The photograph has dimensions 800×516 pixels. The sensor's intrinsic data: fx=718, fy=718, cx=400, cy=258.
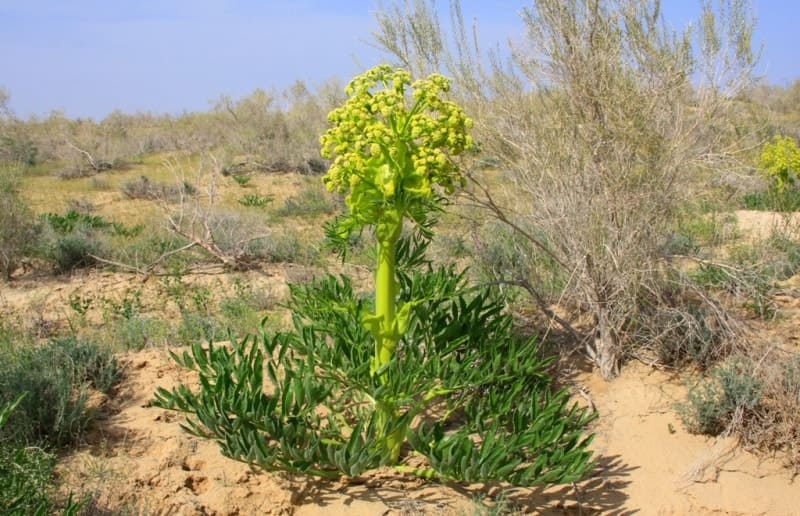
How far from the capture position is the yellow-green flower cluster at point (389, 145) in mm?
2875

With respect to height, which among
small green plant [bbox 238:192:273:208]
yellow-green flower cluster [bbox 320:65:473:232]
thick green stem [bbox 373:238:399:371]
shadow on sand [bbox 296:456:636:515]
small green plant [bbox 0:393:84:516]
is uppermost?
small green plant [bbox 238:192:273:208]

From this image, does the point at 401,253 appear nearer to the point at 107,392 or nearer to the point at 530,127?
the point at 530,127

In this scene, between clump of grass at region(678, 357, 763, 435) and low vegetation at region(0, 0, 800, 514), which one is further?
clump of grass at region(678, 357, 763, 435)

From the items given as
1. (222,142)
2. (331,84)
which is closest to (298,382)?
(331,84)

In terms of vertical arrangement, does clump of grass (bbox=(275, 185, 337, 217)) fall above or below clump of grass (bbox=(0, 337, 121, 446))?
above

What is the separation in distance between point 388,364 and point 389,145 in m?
0.94

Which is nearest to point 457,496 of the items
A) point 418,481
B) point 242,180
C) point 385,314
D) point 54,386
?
point 418,481

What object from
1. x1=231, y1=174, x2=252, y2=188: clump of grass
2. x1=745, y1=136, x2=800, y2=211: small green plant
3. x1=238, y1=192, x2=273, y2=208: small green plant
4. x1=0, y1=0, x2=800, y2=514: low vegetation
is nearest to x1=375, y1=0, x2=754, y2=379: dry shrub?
x1=0, y1=0, x2=800, y2=514: low vegetation

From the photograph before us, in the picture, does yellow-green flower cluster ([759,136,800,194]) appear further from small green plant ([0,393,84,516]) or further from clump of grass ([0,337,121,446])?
small green plant ([0,393,84,516])

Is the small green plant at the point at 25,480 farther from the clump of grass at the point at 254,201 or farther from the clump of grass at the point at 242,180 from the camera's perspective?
the clump of grass at the point at 242,180

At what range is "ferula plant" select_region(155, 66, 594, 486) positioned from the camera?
9.58 feet

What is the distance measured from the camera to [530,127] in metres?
4.56

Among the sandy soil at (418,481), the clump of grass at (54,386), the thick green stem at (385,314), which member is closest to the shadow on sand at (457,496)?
the sandy soil at (418,481)

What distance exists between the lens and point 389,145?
290 cm
